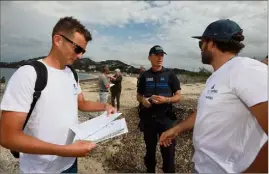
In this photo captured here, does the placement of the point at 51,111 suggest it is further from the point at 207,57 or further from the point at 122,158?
the point at 122,158

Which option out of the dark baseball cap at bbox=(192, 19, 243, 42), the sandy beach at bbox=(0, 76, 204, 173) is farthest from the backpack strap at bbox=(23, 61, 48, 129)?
the sandy beach at bbox=(0, 76, 204, 173)

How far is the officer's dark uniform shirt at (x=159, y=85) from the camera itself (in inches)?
193

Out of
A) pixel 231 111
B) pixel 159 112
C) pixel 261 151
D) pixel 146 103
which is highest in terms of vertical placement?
pixel 231 111

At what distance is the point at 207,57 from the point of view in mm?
2529

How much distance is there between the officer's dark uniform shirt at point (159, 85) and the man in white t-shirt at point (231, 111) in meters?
2.46

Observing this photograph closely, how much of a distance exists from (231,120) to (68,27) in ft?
4.91

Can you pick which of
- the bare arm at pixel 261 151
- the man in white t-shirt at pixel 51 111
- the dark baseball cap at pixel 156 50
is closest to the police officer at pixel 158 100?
the dark baseball cap at pixel 156 50

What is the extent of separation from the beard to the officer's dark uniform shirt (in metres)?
2.34

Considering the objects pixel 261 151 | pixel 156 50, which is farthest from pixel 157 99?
pixel 261 151

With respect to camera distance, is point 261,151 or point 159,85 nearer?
point 261,151

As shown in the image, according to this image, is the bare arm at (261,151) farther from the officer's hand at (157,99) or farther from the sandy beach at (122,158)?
the sandy beach at (122,158)

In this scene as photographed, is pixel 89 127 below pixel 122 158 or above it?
above

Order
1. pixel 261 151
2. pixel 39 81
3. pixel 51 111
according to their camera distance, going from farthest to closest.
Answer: pixel 51 111
pixel 39 81
pixel 261 151

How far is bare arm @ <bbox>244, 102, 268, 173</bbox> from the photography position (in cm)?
168
